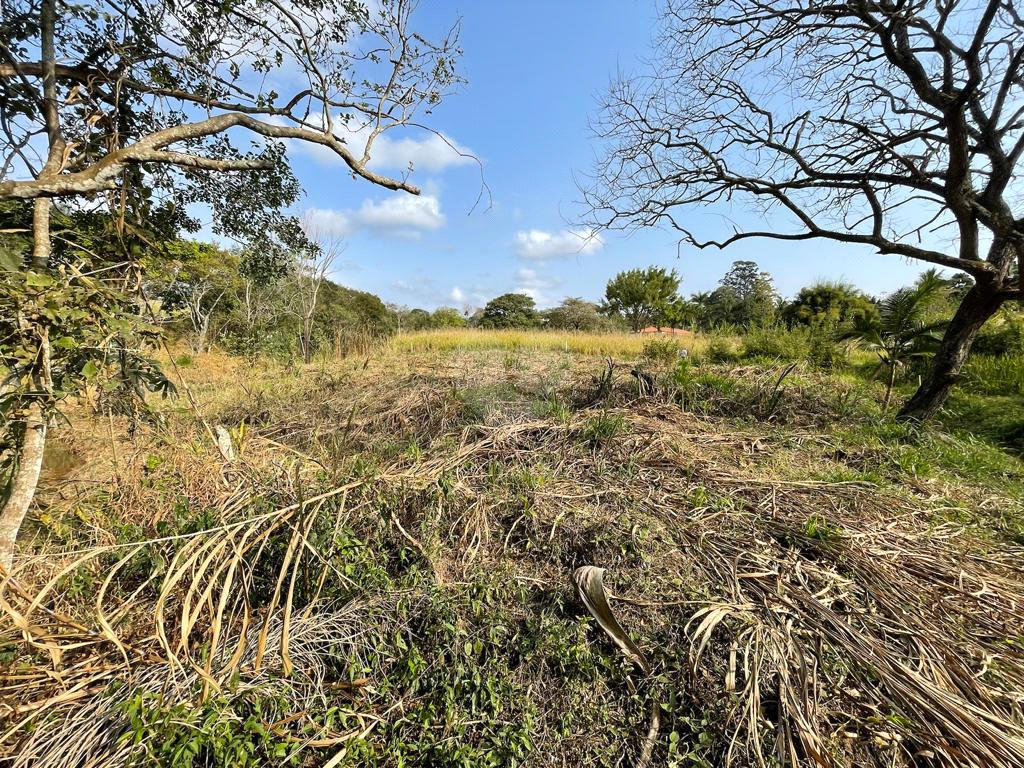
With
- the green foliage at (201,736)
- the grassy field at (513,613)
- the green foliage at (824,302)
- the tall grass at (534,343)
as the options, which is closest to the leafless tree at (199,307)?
the tall grass at (534,343)

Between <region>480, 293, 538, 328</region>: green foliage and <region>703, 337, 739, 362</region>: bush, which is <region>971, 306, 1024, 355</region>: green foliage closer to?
<region>703, 337, 739, 362</region>: bush

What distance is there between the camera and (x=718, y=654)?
4.72 ft

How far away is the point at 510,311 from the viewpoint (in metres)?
33.2

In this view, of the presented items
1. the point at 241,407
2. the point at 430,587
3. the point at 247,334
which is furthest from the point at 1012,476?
the point at 247,334

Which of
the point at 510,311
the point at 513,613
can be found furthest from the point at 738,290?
the point at 513,613

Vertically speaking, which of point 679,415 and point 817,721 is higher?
point 679,415

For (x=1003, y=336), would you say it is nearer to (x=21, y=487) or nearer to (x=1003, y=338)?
(x=1003, y=338)

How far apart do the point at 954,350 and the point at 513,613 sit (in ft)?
19.0

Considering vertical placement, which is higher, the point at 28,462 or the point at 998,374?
the point at 998,374

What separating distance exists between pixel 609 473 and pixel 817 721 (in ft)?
5.04

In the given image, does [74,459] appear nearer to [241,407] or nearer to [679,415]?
[241,407]

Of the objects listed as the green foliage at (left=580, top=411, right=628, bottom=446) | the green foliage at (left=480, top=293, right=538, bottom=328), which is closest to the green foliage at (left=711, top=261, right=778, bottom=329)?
the green foliage at (left=480, top=293, right=538, bottom=328)

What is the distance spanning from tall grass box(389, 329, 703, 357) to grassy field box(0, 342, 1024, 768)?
8291mm

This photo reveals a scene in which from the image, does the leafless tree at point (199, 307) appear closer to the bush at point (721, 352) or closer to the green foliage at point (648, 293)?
the bush at point (721, 352)
